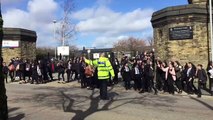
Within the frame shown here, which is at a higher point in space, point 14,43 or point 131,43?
point 131,43

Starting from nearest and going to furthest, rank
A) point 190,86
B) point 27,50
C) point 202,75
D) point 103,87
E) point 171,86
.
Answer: point 103,87 < point 202,75 < point 190,86 < point 171,86 < point 27,50

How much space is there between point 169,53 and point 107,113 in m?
11.9

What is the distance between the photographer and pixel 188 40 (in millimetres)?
22469

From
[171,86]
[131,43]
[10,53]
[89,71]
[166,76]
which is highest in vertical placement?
[131,43]

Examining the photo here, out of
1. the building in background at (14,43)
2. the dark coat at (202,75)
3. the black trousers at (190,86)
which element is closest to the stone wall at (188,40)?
the black trousers at (190,86)

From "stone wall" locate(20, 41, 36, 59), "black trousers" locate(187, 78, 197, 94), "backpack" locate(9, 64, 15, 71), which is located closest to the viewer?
"black trousers" locate(187, 78, 197, 94)

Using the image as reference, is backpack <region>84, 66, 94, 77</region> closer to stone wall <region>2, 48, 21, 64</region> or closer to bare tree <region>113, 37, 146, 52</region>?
stone wall <region>2, 48, 21, 64</region>

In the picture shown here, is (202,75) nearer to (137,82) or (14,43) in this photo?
(137,82)

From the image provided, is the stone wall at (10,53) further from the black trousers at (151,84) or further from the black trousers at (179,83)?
the black trousers at (179,83)

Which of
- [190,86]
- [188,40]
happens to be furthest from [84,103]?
[188,40]

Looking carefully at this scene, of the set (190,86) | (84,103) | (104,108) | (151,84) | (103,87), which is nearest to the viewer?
(104,108)

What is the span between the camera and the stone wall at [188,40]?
880 inches

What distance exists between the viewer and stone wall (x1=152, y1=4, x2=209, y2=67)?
73.4ft

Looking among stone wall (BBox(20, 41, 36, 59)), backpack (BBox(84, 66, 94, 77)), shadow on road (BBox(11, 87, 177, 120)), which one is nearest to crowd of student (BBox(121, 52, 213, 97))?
backpack (BBox(84, 66, 94, 77))
